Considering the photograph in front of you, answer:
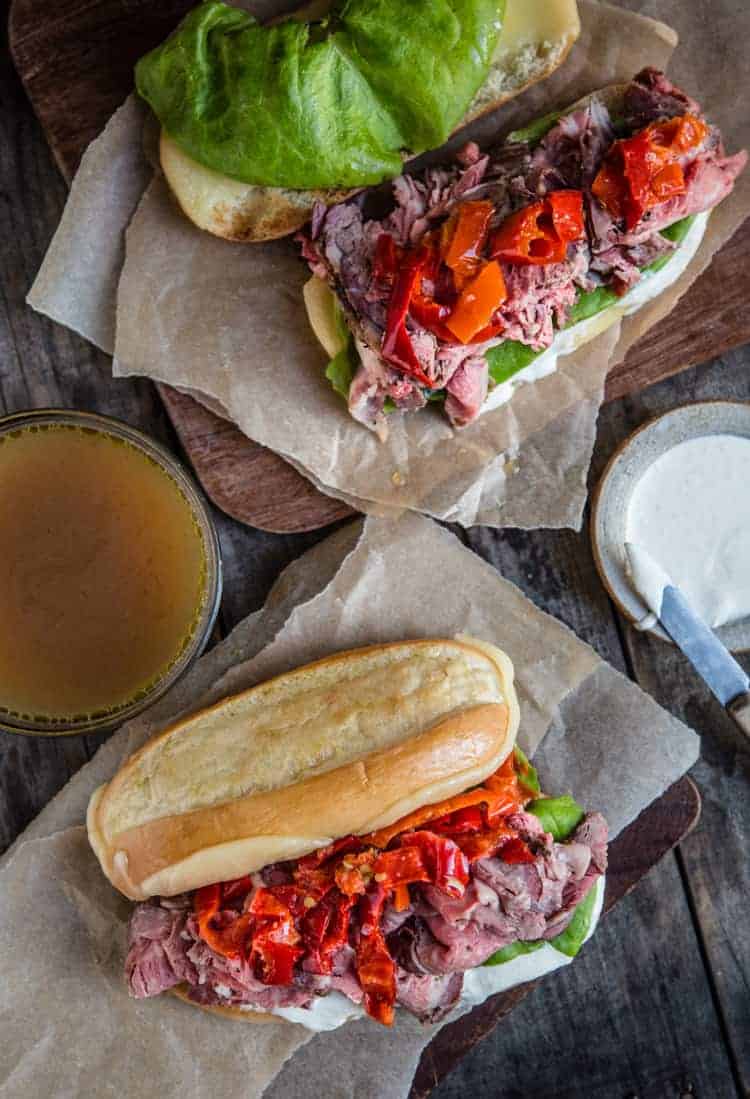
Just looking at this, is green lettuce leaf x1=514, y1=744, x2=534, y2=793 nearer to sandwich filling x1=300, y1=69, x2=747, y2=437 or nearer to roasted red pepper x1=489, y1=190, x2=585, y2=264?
sandwich filling x1=300, y1=69, x2=747, y2=437

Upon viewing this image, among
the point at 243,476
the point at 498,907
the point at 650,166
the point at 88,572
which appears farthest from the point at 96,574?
the point at 650,166

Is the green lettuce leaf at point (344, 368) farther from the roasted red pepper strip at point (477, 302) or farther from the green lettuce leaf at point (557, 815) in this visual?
the green lettuce leaf at point (557, 815)

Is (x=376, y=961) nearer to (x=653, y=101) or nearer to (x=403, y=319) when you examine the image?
(x=403, y=319)

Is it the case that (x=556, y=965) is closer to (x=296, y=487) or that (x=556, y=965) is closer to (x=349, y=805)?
(x=349, y=805)

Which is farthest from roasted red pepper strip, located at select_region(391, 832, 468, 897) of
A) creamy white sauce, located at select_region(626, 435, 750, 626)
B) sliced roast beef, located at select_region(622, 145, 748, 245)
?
sliced roast beef, located at select_region(622, 145, 748, 245)

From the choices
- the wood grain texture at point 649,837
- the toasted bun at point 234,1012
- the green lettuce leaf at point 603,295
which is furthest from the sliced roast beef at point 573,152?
the toasted bun at point 234,1012

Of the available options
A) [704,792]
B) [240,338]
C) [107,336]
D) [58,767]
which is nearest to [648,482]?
[704,792]
